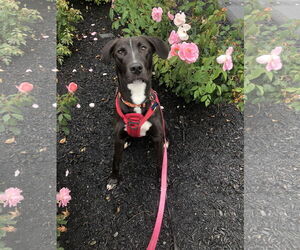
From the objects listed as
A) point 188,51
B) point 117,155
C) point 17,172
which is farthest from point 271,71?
point 17,172

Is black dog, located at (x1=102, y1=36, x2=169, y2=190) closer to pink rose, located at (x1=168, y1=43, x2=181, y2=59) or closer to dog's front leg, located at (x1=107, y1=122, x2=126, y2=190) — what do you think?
dog's front leg, located at (x1=107, y1=122, x2=126, y2=190)

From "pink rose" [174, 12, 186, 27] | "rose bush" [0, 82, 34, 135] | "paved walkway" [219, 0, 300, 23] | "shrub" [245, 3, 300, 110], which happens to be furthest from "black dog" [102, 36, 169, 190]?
"paved walkway" [219, 0, 300, 23]

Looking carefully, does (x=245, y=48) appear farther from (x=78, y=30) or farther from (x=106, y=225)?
(x=78, y=30)

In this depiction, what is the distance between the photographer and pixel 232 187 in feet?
10.7

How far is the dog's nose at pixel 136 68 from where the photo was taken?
8.39 feet

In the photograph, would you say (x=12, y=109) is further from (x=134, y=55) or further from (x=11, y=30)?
(x=11, y=30)

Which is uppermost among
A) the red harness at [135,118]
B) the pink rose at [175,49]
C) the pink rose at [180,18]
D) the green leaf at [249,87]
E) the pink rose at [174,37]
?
the pink rose at [180,18]

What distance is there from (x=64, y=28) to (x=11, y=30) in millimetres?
896

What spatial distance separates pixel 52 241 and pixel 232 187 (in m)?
1.87

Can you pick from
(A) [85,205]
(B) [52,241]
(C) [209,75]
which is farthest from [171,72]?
(B) [52,241]

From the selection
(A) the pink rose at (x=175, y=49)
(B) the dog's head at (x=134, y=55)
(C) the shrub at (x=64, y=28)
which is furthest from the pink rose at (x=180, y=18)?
(C) the shrub at (x=64, y=28)

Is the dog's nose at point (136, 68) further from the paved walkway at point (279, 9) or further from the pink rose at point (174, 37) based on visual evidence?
the paved walkway at point (279, 9)

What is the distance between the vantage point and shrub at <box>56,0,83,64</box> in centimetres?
485

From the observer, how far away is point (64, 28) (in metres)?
5.32
